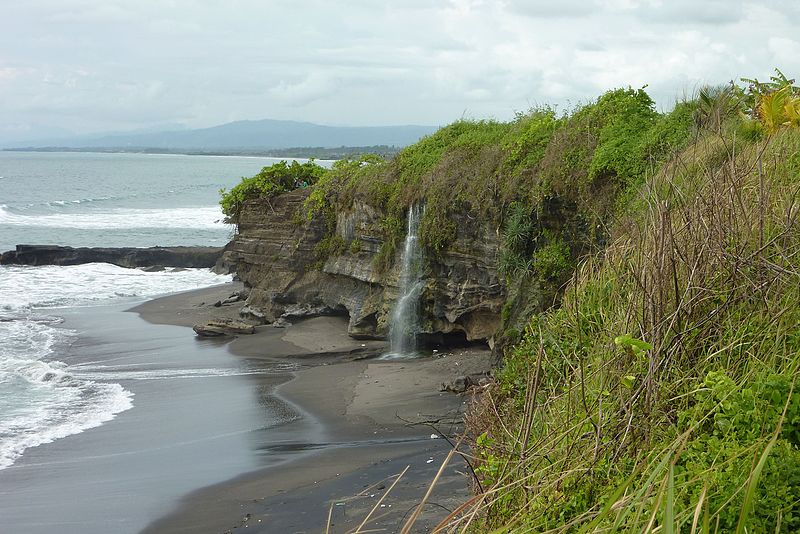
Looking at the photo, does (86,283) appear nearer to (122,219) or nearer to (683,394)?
(122,219)

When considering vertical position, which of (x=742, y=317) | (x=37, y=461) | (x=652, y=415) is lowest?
(x=37, y=461)

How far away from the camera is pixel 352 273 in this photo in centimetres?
2083

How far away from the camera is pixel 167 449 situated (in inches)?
522

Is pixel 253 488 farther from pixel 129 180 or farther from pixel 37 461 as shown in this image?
pixel 129 180

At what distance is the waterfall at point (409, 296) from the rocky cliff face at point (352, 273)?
229 millimetres

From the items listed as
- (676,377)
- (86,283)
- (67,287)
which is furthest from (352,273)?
(676,377)

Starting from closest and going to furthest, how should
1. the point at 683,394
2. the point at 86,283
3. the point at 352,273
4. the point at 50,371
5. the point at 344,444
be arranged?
the point at 683,394, the point at 344,444, the point at 50,371, the point at 352,273, the point at 86,283

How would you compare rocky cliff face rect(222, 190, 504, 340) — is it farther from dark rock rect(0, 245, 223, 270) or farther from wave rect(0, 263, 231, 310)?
dark rock rect(0, 245, 223, 270)

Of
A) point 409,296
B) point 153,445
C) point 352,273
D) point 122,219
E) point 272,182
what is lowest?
point 153,445

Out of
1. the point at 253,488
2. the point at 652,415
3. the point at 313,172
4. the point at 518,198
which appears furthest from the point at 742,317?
the point at 313,172

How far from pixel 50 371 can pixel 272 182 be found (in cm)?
865

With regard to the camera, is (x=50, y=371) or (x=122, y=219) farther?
(x=122, y=219)

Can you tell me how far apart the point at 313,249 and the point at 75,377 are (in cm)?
683

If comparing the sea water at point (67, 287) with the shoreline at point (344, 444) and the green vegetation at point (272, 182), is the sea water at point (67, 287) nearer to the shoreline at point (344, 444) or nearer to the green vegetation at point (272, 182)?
the green vegetation at point (272, 182)
